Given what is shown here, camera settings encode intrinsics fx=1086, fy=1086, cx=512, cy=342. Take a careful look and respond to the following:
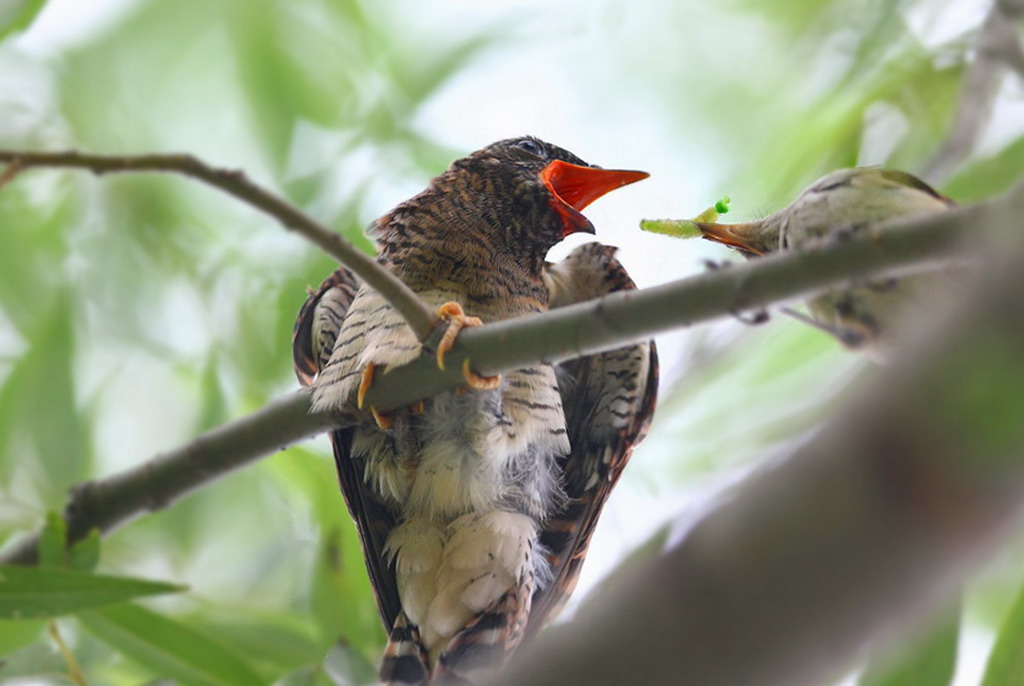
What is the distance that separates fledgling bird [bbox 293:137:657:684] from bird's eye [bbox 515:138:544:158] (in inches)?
5.5

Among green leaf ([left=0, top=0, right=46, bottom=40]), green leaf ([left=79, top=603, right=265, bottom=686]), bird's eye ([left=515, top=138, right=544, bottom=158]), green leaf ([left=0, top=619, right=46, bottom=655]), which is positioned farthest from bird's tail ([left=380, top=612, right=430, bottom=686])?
green leaf ([left=0, top=0, right=46, bottom=40])

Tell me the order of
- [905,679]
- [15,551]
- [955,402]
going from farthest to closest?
1. [15,551]
2. [905,679]
3. [955,402]

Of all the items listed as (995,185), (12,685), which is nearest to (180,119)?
(12,685)

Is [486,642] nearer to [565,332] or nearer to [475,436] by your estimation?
[475,436]

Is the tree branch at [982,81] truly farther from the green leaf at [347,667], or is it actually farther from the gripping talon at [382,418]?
the green leaf at [347,667]

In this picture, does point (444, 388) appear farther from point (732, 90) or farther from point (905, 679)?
point (732, 90)

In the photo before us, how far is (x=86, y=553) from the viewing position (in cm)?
171

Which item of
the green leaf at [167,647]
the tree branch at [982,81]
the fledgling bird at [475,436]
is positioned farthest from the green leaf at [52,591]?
the tree branch at [982,81]

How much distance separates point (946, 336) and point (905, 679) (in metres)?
0.94

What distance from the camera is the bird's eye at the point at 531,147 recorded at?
245 centimetres

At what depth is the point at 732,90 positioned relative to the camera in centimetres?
291

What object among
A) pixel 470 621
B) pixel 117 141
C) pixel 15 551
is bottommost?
pixel 470 621

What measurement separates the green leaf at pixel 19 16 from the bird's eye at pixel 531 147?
106 centimetres

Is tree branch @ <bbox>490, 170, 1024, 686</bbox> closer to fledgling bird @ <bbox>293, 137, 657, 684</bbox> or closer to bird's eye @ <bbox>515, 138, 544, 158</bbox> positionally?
fledgling bird @ <bbox>293, 137, 657, 684</bbox>
